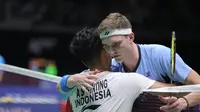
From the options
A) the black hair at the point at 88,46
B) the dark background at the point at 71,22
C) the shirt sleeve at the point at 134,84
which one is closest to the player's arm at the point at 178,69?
the shirt sleeve at the point at 134,84

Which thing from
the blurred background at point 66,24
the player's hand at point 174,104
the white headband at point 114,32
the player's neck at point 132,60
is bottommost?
the player's hand at point 174,104

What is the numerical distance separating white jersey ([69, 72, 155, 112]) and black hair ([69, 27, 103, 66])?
0.37 ft

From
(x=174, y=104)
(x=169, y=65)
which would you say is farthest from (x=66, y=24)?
(x=174, y=104)

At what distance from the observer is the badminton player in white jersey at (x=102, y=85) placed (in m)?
2.72

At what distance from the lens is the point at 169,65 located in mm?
2955

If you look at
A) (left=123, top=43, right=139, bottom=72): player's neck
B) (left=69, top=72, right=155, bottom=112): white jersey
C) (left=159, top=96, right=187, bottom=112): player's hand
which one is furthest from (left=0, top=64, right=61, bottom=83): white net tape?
(left=159, top=96, right=187, bottom=112): player's hand

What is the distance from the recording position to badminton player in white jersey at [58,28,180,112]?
2719 millimetres

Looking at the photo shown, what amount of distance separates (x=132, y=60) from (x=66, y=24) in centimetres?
1602

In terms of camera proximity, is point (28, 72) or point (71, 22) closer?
point (28, 72)

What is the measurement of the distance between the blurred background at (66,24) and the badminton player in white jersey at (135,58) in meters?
14.2

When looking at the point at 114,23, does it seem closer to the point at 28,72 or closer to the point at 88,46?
the point at 88,46

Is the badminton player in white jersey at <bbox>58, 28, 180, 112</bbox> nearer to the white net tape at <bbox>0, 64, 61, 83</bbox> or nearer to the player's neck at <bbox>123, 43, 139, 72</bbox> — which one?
the player's neck at <bbox>123, 43, 139, 72</bbox>

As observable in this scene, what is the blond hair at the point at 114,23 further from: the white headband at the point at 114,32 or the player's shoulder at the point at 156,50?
the player's shoulder at the point at 156,50

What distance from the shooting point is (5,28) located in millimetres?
18328
